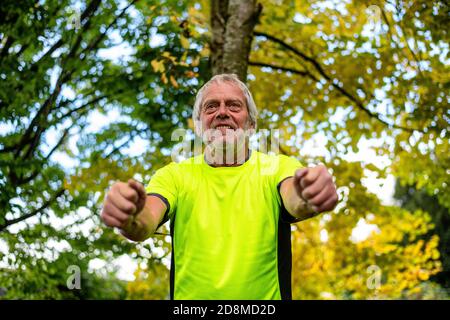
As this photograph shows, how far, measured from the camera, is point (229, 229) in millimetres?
1765

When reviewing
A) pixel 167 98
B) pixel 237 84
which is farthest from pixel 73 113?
pixel 237 84

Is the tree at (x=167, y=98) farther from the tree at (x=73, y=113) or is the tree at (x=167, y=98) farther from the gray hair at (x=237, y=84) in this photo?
the gray hair at (x=237, y=84)

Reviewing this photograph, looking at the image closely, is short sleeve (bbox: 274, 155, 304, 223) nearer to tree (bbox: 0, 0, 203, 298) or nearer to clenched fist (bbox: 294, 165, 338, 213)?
clenched fist (bbox: 294, 165, 338, 213)

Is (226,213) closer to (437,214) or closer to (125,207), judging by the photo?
(125,207)

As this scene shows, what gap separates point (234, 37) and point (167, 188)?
11.3 ft

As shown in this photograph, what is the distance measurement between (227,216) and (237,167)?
0.75 ft

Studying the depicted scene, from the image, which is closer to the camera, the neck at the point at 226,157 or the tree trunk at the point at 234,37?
the neck at the point at 226,157

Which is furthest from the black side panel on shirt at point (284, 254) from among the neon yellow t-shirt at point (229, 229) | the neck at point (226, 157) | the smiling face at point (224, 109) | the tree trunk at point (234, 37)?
the tree trunk at point (234, 37)

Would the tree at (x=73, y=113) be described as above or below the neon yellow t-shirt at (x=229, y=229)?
above

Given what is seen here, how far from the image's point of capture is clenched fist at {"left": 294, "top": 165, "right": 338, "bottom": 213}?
1.39 m

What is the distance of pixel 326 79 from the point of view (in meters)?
6.72

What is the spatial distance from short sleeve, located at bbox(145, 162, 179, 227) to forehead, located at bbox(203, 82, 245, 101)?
0.32m

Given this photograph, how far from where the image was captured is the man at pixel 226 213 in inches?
66.9

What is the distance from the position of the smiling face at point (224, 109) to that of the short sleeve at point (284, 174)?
0.75ft
